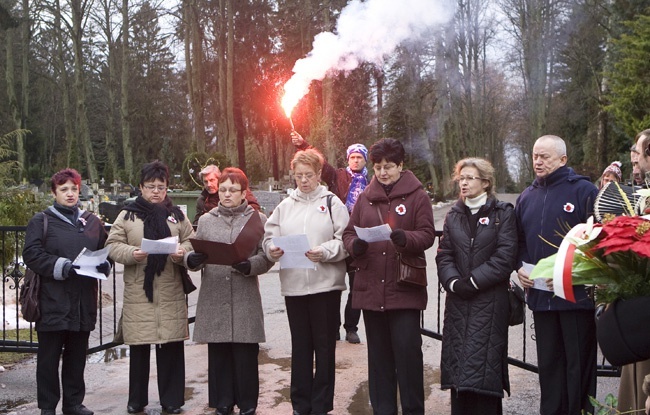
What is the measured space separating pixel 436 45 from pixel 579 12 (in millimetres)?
8528

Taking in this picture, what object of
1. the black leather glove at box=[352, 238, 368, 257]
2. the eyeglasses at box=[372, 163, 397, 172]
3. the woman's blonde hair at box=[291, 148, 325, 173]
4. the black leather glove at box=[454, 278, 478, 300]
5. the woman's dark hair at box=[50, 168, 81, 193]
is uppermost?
the woman's blonde hair at box=[291, 148, 325, 173]

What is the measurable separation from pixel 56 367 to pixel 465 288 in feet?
11.3

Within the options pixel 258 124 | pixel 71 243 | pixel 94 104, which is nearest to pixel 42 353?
pixel 71 243

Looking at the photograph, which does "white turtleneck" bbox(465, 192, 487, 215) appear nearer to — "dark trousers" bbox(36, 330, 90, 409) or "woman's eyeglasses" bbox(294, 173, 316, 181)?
"woman's eyeglasses" bbox(294, 173, 316, 181)

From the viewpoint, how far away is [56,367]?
A: 6.16m

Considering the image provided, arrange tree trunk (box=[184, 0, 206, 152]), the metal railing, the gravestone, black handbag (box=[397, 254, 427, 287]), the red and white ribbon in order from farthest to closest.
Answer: tree trunk (box=[184, 0, 206, 152])
the gravestone
the metal railing
black handbag (box=[397, 254, 427, 287])
the red and white ribbon

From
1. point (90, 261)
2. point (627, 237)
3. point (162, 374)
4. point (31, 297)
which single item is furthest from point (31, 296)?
point (627, 237)

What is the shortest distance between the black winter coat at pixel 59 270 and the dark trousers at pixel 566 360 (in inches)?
142

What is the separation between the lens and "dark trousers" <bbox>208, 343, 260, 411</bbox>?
6.04 meters

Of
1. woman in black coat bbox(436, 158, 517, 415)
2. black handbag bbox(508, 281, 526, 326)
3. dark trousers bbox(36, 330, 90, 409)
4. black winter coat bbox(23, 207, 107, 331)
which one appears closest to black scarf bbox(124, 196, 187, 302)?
black winter coat bbox(23, 207, 107, 331)

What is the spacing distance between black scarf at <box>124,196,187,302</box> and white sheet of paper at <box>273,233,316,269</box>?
1037mm

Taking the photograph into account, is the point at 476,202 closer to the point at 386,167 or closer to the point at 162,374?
the point at 386,167

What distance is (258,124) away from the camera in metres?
52.7

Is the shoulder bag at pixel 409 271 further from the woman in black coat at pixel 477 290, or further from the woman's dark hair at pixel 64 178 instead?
the woman's dark hair at pixel 64 178
